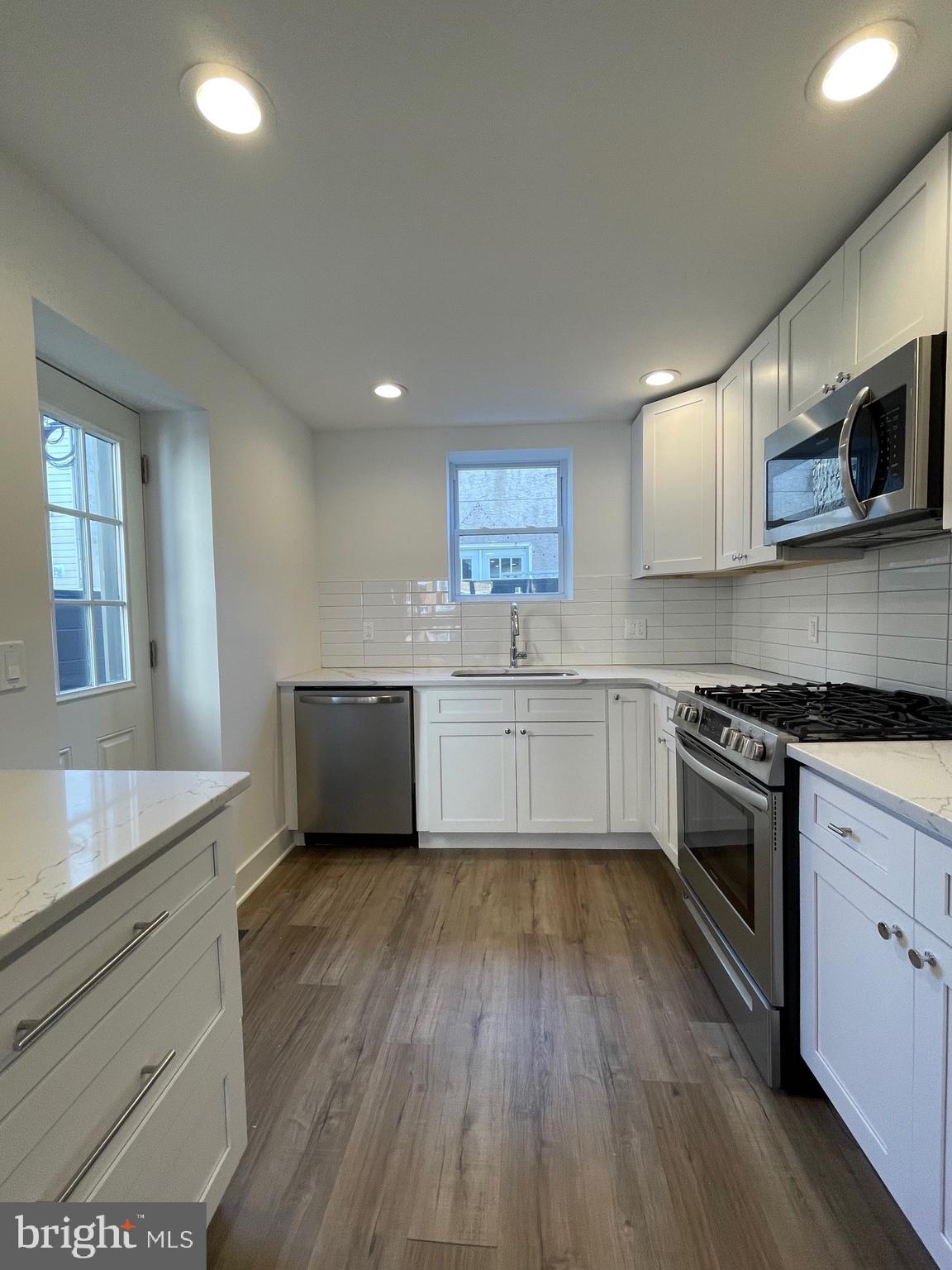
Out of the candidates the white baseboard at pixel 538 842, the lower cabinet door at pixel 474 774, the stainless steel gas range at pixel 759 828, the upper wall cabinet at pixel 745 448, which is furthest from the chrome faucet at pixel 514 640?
the stainless steel gas range at pixel 759 828

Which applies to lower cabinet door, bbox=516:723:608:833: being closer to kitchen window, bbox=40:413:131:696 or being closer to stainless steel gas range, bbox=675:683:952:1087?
stainless steel gas range, bbox=675:683:952:1087

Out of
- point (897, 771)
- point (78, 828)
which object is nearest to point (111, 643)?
point (78, 828)

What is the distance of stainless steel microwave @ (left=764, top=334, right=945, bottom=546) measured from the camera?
1.29 m

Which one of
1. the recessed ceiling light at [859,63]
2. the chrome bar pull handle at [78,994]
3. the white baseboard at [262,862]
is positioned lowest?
the white baseboard at [262,862]

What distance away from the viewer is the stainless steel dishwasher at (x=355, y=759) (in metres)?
2.90

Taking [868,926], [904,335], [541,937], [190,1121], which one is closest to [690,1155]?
[868,926]

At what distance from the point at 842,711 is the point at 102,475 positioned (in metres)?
2.63

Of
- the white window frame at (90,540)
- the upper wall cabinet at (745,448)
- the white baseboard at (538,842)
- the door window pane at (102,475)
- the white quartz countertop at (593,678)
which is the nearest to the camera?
the white window frame at (90,540)

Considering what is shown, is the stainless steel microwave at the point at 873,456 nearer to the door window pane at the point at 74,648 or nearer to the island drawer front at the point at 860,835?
the island drawer front at the point at 860,835

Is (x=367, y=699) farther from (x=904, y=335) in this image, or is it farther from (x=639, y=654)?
(x=904, y=335)

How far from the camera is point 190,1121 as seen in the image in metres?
0.97

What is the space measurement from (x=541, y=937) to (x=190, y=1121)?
1.44m

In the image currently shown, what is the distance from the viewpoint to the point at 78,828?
875 mm

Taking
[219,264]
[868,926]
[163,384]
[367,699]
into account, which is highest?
[219,264]
